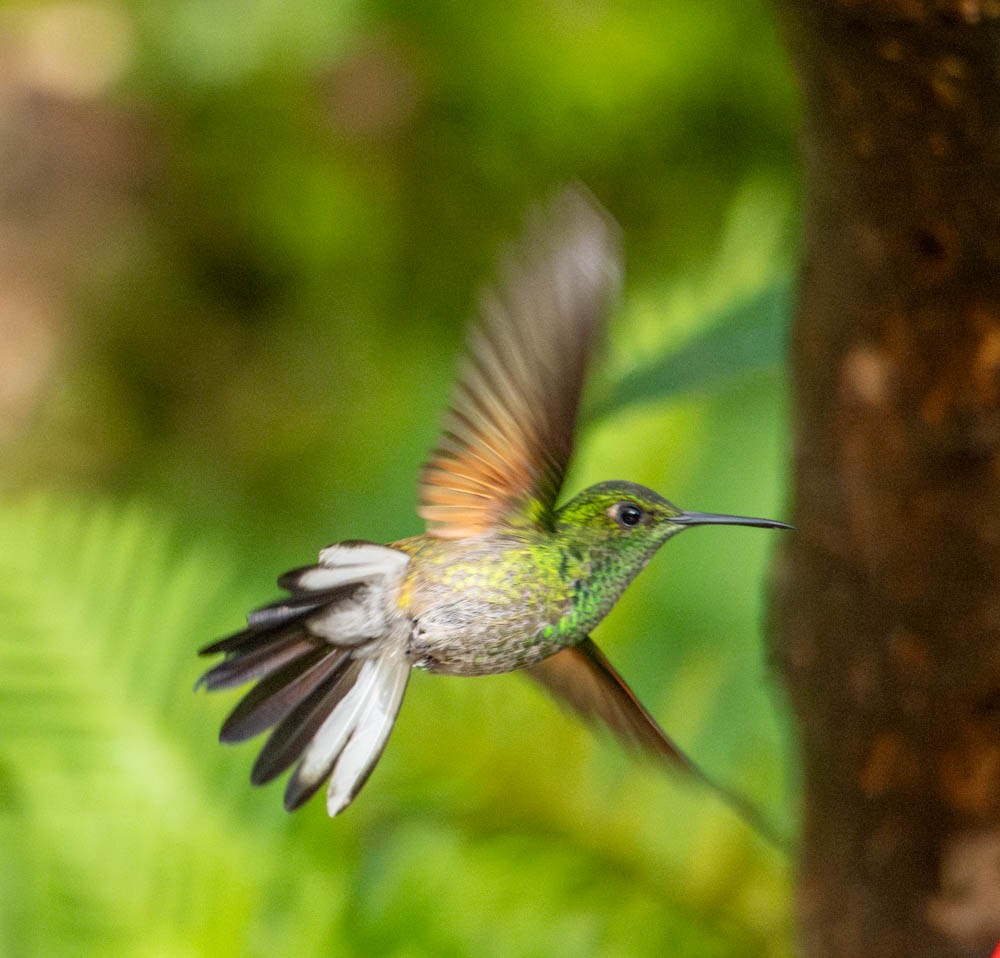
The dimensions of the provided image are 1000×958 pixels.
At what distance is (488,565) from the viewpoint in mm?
503

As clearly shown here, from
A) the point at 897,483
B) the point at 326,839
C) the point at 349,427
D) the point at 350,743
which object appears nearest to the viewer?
the point at 350,743

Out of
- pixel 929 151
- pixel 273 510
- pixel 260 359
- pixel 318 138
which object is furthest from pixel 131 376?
pixel 929 151

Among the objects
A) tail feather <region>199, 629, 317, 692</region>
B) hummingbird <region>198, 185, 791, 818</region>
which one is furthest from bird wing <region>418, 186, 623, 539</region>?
tail feather <region>199, 629, 317, 692</region>

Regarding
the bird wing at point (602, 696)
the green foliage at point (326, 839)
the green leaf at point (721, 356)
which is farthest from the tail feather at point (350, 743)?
the green foliage at point (326, 839)

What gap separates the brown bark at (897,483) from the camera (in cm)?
52

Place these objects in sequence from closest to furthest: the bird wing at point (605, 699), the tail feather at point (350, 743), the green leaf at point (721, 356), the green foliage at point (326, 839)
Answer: the tail feather at point (350, 743) < the bird wing at point (605, 699) < the green leaf at point (721, 356) < the green foliage at point (326, 839)

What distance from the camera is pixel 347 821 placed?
1.21 m

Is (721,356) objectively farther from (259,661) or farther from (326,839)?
(326,839)

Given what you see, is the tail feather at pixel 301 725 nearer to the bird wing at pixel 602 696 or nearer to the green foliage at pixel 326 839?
the bird wing at pixel 602 696

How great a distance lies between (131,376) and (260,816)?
1200 mm

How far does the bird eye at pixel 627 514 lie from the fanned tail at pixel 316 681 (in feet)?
0.28

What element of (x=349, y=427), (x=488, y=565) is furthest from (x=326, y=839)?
(x=349, y=427)

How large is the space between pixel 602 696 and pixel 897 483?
0.21m

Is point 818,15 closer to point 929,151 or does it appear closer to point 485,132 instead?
point 929,151
